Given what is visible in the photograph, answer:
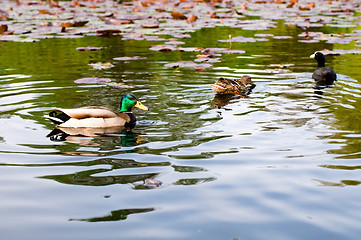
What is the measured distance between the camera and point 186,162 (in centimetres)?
561

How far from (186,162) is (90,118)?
2.15 meters

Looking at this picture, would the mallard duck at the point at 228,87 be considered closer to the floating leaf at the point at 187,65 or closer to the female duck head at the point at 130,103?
the floating leaf at the point at 187,65

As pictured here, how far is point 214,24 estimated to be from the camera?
17531 millimetres

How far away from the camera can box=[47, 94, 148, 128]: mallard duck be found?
7223 millimetres

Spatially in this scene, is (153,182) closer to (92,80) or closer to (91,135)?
(91,135)

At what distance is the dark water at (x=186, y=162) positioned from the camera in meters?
4.14

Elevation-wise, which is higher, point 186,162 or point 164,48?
point 164,48

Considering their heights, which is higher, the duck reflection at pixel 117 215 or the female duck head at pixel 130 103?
the female duck head at pixel 130 103

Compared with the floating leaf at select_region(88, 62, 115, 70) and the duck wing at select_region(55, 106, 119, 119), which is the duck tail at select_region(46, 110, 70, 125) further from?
the floating leaf at select_region(88, 62, 115, 70)

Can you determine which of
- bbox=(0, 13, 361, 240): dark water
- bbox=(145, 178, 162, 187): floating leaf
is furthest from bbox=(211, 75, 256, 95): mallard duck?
bbox=(145, 178, 162, 187): floating leaf

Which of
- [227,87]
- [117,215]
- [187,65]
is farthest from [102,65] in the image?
[117,215]

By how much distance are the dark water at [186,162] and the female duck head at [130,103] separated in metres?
0.24

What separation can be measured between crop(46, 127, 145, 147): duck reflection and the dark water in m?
0.05

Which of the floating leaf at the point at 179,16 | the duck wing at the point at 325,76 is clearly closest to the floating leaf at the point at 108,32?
the floating leaf at the point at 179,16
